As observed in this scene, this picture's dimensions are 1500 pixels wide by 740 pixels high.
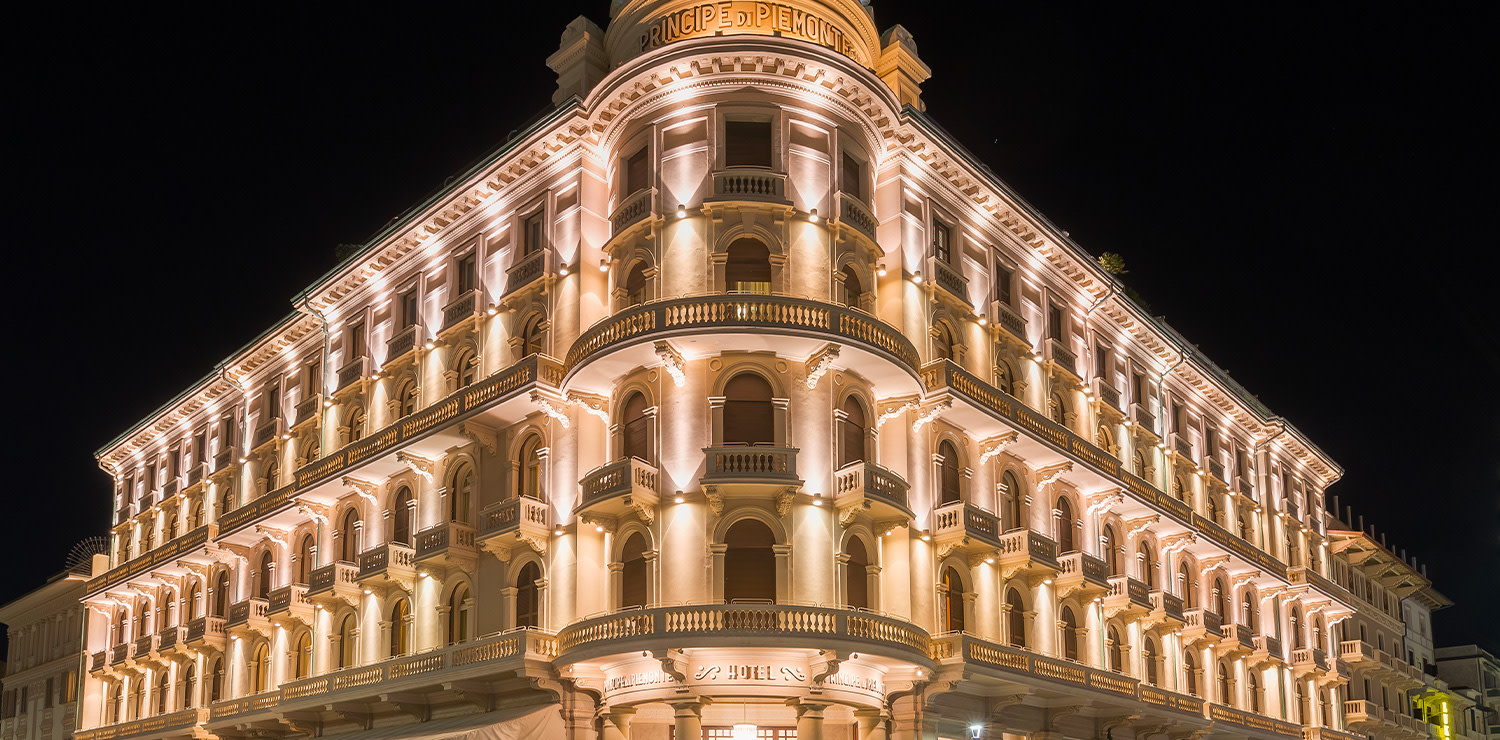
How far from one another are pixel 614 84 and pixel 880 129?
7.18m

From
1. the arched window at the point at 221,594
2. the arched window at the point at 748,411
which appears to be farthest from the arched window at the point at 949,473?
the arched window at the point at 221,594

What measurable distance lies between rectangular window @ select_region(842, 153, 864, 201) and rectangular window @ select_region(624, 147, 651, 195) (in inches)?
202

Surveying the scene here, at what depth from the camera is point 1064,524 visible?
4209 cm

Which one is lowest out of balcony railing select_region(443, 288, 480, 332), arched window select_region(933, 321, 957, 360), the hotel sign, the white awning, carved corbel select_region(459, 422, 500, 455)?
the white awning

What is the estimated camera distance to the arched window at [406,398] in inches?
1650

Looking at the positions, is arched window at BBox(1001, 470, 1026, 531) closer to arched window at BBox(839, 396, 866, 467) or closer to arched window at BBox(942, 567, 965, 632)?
arched window at BBox(942, 567, 965, 632)

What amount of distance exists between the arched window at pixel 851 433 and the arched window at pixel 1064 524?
986 cm

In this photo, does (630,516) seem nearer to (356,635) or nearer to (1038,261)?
(356,635)

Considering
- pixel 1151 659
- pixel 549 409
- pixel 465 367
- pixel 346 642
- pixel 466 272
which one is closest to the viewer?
pixel 549 409

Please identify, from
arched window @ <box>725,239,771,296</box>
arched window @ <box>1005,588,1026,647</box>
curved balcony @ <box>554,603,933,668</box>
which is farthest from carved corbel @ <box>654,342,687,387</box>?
arched window @ <box>1005,588,1026,647</box>

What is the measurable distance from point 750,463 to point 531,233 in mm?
11907

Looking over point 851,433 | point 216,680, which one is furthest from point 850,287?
point 216,680

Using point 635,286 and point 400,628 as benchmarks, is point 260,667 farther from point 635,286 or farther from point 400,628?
point 635,286

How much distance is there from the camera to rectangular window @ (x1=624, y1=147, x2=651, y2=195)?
35438 mm
